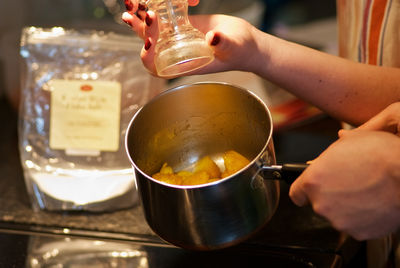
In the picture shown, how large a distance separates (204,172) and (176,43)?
0.64 ft

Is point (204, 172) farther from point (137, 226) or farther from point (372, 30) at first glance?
point (372, 30)

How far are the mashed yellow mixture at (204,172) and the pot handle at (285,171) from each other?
0.12 m

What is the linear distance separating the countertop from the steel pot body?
13 centimetres

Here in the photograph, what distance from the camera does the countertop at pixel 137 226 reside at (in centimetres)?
77

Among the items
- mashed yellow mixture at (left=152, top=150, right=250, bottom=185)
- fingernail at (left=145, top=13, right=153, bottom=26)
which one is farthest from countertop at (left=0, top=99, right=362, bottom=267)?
fingernail at (left=145, top=13, right=153, bottom=26)

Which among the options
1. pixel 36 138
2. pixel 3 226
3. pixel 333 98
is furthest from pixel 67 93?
pixel 333 98

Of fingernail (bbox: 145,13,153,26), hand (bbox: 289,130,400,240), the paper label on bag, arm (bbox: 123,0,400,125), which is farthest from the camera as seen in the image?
the paper label on bag

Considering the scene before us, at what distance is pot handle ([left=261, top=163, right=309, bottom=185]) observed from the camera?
0.58m

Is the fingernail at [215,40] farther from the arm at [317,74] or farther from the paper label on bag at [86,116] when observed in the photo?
the paper label on bag at [86,116]

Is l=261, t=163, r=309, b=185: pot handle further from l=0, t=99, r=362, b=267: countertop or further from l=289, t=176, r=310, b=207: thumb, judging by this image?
l=0, t=99, r=362, b=267: countertop

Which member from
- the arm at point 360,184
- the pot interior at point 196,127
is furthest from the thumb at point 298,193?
the pot interior at point 196,127

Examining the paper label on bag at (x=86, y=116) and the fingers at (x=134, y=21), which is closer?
the fingers at (x=134, y=21)

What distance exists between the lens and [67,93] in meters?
0.95

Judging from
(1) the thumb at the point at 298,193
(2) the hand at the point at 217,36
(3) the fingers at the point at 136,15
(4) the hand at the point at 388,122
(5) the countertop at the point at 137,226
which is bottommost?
(5) the countertop at the point at 137,226
